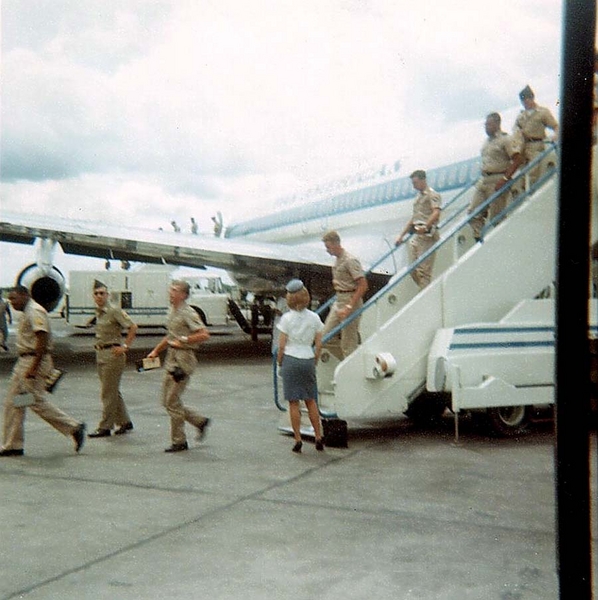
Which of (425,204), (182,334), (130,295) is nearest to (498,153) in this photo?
(425,204)

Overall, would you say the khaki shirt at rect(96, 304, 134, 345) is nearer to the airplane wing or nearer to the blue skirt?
the blue skirt

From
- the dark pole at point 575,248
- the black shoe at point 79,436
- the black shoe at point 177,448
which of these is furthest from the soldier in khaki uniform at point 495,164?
the dark pole at point 575,248

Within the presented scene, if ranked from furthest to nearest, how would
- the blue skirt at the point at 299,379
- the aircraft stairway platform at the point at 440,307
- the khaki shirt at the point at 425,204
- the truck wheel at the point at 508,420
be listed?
the khaki shirt at the point at 425,204, the truck wheel at the point at 508,420, the aircraft stairway platform at the point at 440,307, the blue skirt at the point at 299,379

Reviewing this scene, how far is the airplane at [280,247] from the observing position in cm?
1399

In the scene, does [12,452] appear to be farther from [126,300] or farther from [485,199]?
[126,300]

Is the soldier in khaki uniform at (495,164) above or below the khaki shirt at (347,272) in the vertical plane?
above

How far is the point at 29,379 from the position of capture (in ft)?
23.7

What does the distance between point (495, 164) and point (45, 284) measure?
9064 mm

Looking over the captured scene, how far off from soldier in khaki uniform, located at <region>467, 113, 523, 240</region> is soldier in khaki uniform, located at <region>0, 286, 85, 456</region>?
4.76 meters

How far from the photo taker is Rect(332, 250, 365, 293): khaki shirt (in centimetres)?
832

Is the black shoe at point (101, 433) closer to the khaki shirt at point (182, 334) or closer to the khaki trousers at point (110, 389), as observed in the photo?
the khaki trousers at point (110, 389)

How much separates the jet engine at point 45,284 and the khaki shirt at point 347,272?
800 centimetres

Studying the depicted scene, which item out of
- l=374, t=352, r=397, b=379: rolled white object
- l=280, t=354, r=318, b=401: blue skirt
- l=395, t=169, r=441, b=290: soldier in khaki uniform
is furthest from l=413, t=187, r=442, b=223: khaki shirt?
l=280, t=354, r=318, b=401: blue skirt

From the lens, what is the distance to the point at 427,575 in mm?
3992
